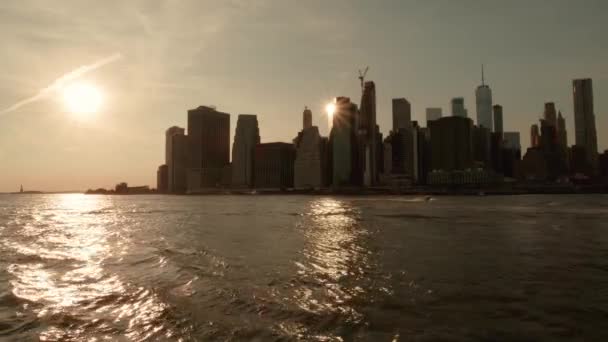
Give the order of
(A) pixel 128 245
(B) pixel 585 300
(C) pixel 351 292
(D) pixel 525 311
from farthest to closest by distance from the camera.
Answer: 1. (A) pixel 128 245
2. (C) pixel 351 292
3. (B) pixel 585 300
4. (D) pixel 525 311

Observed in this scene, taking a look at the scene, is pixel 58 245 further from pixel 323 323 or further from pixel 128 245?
pixel 323 323

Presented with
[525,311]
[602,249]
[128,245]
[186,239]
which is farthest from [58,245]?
[602,249]

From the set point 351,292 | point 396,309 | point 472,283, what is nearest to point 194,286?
point 351,292

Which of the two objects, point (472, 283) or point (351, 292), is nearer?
point (351, 292)

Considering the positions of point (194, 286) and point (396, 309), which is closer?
point (396, 309)

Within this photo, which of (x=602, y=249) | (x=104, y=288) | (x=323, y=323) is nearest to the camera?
(x=323, y=323)

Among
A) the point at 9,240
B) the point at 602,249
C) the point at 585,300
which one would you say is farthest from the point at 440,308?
the point at 9,240

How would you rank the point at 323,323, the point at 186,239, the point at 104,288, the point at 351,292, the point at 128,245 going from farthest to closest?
the point at 186,239 < the point at 128,245 < the point at 104,288 < the point at 351,292 < the point at 323,323

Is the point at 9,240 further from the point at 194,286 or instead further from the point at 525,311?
the point at 525,311

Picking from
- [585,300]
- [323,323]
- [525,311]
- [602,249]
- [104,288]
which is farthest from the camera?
[602,249]
